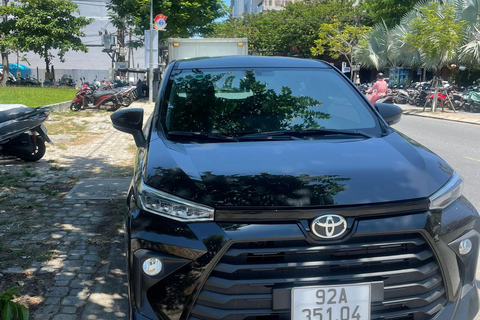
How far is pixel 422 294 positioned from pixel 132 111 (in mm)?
2340

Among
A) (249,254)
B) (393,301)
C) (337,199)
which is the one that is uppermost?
(337,199)

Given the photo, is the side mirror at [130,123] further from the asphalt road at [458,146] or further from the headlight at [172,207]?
the asphalt road at [458,146]

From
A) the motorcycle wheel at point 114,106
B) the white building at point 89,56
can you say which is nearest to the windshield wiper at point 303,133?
the motorcycle wheel at point 114,106

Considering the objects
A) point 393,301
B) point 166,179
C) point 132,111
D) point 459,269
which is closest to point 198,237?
point 166,179

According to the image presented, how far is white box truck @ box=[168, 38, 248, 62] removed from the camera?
1653 centimetres

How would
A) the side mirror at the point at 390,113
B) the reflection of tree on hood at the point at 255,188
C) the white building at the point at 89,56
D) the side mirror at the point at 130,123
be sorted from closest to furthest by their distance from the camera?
the reflection of tree on hood at the point at 255,188 < the side mirror at the point at 130,123 < the side mirror at the point at 390,113 < the white building at the point at 89,56

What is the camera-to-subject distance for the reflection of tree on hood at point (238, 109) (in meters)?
3.37

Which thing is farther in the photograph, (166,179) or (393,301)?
(166,179)

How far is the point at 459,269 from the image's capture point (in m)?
2.40

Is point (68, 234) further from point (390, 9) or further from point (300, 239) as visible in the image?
point (390, 9)

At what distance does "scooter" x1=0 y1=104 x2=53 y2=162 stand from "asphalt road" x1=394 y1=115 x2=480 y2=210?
253 inches

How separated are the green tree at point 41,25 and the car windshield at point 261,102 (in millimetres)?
37931

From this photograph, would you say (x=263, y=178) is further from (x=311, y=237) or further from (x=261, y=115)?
(x=261, y=115)

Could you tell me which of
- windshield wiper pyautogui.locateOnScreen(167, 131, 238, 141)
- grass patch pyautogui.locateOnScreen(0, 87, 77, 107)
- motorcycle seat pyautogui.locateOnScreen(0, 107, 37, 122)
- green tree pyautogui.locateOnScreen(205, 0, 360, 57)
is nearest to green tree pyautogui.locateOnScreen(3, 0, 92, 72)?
grass patch pyautogui.locateOnScreen(0, 87, 77, 107)
